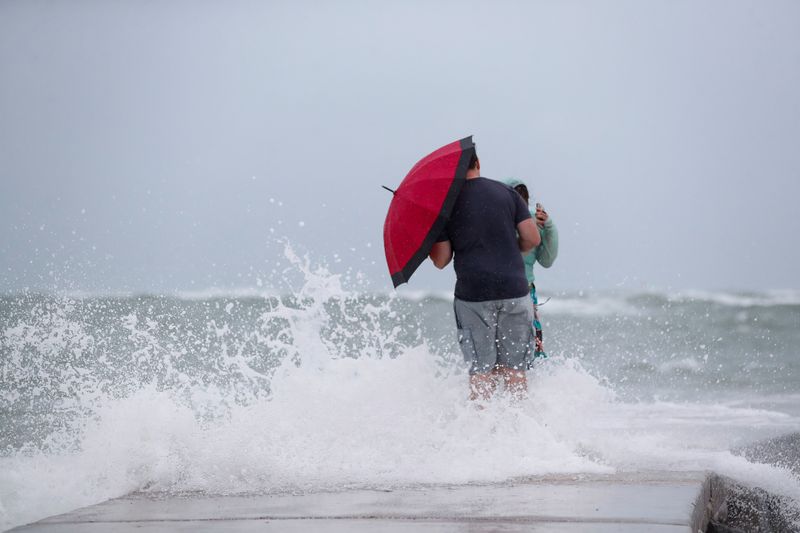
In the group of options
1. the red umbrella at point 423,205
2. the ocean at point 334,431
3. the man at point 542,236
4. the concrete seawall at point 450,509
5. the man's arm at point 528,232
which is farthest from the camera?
the man at point 542,236

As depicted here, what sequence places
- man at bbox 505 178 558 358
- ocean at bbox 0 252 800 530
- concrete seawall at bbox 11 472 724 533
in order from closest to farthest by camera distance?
concrete seawall at bbox 11 472 724 533 → ocean at bbox 0 252 800 530 → man at bbox 505 178 558 358

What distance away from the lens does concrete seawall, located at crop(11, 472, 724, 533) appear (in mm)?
3162

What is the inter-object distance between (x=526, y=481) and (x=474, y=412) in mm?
1005

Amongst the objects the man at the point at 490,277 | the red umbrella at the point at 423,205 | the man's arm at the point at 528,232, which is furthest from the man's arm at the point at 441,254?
the man's arm at the point at 528,232

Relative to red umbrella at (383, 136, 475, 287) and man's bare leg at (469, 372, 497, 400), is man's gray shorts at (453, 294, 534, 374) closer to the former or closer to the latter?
man's bare leg at (469, 372, 497, 400)

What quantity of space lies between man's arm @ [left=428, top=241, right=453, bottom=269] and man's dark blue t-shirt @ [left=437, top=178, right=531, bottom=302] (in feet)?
0.11

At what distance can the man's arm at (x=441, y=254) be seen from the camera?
5.18m

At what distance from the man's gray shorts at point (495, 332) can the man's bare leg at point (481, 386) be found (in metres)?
0.03

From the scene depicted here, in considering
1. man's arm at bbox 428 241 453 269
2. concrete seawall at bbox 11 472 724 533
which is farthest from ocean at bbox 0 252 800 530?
man's arm at bbox 428 241 453 269

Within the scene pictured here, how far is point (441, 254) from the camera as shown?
520 centimetres

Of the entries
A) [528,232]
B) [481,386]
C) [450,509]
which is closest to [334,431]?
[481,386]

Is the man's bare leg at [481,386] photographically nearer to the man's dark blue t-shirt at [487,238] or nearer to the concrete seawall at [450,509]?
the man's dark blue t-shirt at [487,238]

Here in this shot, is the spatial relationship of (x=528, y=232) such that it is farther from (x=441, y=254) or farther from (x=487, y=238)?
(x=441, y=254)

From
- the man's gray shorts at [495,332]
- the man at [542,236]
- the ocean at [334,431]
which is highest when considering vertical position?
the man at [542,236]
